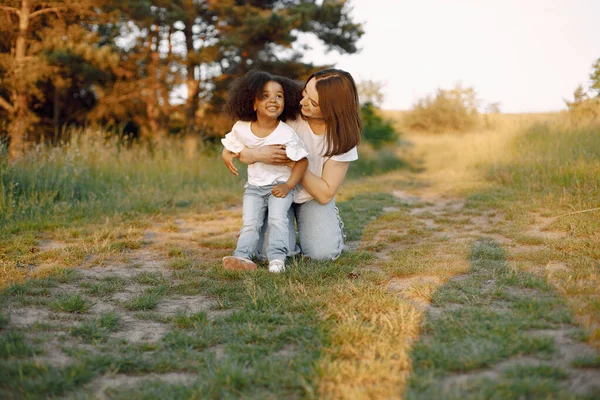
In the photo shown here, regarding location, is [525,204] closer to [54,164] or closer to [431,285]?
[431,285]

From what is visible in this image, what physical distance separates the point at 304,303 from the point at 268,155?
1.40m

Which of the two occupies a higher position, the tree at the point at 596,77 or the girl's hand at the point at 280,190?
the tree at the point at 596,77

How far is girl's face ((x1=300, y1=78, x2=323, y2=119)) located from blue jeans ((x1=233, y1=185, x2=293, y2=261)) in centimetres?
64

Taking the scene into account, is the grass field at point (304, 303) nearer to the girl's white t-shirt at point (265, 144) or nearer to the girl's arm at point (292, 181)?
the girl's arm at point (292, 181)

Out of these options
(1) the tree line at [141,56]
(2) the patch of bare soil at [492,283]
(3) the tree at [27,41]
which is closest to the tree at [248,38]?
(1) the tree line at [141,56]

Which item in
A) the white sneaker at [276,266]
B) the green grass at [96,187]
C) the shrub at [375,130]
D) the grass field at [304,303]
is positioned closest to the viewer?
the grass field at [304,303]

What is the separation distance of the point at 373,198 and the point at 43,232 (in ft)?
14.4

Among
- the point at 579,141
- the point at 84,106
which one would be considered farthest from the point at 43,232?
the point at 84,106

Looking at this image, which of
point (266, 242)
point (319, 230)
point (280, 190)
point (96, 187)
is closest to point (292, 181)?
point (280, 190)

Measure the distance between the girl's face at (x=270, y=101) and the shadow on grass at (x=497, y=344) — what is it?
1813mm

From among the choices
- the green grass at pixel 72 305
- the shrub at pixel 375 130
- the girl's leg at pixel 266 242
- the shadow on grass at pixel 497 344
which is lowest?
the green grass at pixel 72 305

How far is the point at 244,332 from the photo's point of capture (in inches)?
91.4

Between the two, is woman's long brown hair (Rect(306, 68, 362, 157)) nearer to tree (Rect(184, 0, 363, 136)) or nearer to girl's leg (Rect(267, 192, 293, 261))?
girl's leg (Rect(267, 192, 293, 261))

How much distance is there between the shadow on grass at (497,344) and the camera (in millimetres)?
1679
